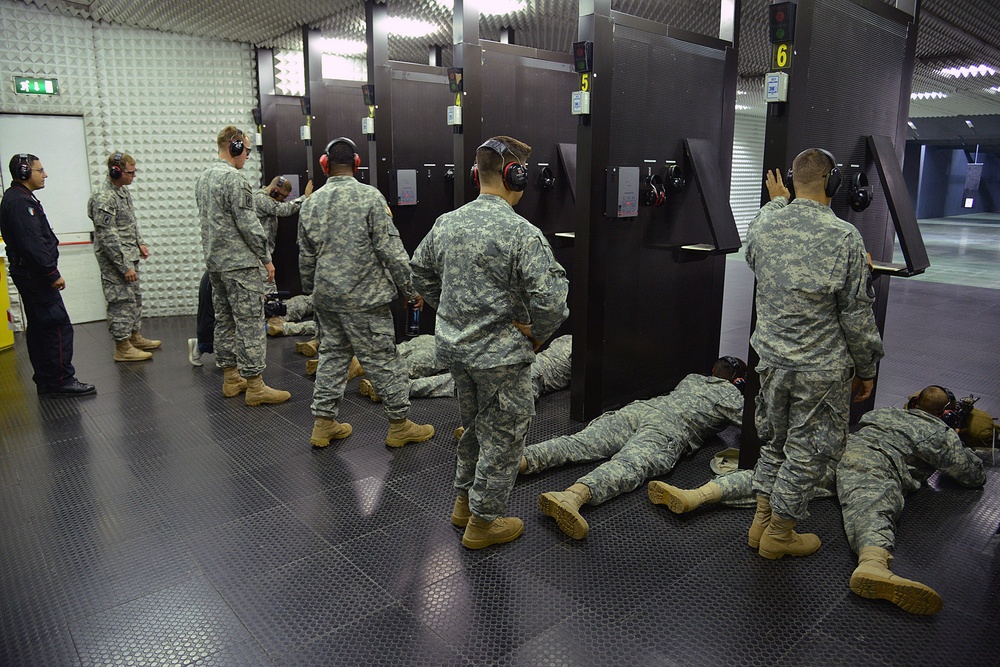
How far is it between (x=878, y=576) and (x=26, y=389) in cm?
621

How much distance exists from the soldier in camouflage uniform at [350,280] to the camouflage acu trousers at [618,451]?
3.50ft

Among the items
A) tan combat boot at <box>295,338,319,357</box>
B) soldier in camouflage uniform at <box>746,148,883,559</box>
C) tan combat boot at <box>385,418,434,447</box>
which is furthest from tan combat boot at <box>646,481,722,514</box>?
tan combat boot at <box>295,338,319,357</box>

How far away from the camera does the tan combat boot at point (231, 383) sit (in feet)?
17.9

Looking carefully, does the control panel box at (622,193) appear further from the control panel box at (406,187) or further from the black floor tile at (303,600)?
the black floor tile at (303,600)

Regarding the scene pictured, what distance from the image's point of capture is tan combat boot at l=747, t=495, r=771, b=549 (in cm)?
318

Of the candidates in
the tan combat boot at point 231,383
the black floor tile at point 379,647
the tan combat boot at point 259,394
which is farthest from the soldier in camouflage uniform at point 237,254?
the black floor tile at point 379,647

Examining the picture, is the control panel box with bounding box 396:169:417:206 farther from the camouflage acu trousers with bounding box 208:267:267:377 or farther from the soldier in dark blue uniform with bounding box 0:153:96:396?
the soldier in dark blue uniform with bounding box 0:153:96:396

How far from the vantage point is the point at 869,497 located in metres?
3.15

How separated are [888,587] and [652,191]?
9.65 ft

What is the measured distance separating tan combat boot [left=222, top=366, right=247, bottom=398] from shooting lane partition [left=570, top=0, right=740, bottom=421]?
8.86ft

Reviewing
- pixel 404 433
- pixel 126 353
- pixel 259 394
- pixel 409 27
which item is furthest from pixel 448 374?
pixel 409 27

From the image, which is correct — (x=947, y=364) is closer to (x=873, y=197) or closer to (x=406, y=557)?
(x=873, y=197)

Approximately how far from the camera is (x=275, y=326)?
24.2 ft

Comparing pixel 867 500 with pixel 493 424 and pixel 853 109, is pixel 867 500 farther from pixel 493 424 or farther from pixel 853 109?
pixel 853 109
